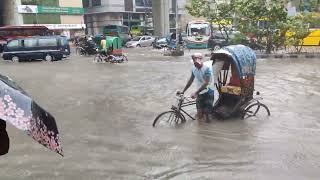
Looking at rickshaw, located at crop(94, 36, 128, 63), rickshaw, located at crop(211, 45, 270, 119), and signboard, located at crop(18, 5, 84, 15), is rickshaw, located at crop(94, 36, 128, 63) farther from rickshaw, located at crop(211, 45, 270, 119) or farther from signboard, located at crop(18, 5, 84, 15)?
signboard, located at crop(18, 5, 84, 15)

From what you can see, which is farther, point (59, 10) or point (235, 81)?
point (59, 10)

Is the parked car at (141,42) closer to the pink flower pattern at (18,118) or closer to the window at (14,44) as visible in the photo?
Answer: the window at (14,44)

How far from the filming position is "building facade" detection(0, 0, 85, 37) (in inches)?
2202

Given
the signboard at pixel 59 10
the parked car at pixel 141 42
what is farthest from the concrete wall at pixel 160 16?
the parked car at pixel 141 42

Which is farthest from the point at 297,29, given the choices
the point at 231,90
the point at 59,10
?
the point at 59,10

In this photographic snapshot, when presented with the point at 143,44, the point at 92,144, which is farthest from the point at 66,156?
the point at 143,44

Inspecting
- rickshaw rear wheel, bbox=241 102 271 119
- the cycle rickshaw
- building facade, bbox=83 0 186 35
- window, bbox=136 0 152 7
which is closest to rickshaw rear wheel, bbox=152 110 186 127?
the cycle rickshaw

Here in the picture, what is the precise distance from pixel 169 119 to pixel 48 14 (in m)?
55.4

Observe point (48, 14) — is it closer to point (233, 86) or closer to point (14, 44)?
point (14, 44)

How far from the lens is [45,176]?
7.11 m

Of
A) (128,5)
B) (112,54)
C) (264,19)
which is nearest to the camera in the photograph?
(112,54)

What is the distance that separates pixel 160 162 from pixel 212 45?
30100mm

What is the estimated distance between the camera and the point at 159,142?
8992 millimetres

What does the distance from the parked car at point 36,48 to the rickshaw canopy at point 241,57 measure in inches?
865
